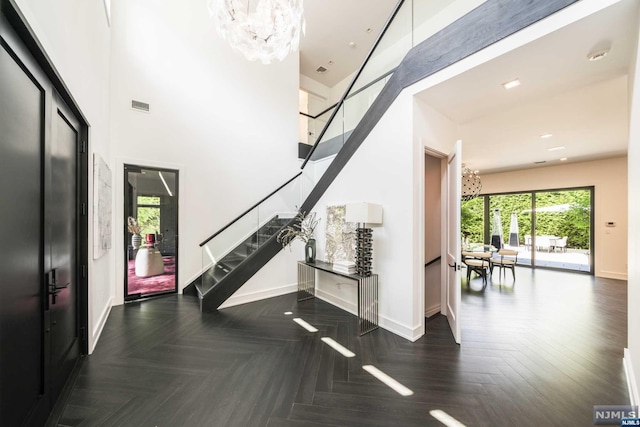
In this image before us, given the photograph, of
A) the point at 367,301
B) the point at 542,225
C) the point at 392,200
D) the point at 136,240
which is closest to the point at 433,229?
the point at 392,200

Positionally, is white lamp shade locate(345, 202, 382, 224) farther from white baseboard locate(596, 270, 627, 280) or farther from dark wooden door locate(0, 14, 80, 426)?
white baseboard locate(596, 270, 627, 280)

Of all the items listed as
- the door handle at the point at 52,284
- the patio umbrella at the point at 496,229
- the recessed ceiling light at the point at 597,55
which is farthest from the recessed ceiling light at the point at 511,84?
the patio umbrella at the point at 496,229

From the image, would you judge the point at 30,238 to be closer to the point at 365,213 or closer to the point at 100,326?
the point at 100,326

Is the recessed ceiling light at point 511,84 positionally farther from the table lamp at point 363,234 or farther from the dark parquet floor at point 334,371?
the dark parquet floor at point 334,371

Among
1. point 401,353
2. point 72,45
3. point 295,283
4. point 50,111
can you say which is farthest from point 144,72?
point 401,353

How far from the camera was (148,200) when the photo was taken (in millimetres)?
4738

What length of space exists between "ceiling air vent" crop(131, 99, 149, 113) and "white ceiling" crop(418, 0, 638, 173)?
197 inches

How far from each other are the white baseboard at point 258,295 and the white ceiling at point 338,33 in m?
6.53

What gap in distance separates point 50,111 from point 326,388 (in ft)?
10.7

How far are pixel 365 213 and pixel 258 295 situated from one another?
2707mm

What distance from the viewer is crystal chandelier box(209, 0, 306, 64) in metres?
3.31

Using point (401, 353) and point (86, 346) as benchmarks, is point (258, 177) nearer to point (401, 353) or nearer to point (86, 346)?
point (86, 346)

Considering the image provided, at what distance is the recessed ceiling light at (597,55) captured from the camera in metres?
2.26

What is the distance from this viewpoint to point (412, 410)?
1970 mm
